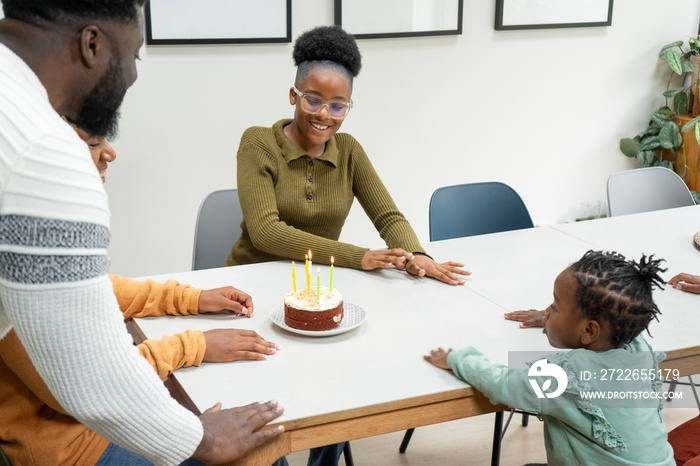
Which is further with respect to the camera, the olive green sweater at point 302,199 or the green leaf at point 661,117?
the green leaf at point 661,117

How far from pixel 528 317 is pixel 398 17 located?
2499 millimetres

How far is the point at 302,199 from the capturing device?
88.4 inches

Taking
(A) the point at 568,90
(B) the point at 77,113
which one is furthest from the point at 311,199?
(A) the point at 568,90

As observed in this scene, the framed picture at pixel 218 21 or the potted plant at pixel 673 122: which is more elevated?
the framed picture at pixel 218 21

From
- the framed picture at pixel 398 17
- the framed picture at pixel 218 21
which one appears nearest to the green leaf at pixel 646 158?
the framed picture at pixel 398 17

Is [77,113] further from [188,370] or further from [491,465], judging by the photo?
[491,465]

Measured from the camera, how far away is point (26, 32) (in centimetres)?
93

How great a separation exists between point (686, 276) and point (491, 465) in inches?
33.0

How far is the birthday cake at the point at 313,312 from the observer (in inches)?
63.1

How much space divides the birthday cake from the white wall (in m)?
2.17

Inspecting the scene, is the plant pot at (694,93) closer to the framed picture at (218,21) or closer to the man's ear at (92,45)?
the framed picture at (218,21)

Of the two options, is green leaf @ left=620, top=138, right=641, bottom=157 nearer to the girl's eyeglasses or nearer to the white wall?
the white wall

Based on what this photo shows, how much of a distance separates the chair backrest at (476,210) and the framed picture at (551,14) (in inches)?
66.7

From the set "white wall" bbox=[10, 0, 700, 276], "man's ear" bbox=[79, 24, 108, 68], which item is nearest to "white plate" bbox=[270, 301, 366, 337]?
"man's ear" bbox=[79, 24, 108, 68]
